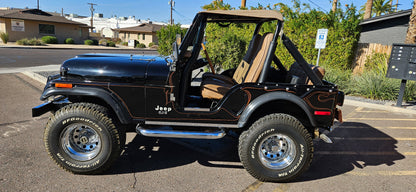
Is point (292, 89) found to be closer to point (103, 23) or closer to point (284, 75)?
point (284, 75)

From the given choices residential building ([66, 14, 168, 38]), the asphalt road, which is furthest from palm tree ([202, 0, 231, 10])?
residential building ([66, 14, 168, 38])

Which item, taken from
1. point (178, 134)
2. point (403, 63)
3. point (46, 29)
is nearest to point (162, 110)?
point (178, 134)

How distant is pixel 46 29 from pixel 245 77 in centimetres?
4083

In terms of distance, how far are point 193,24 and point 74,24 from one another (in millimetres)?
41150

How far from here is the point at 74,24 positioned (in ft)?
129

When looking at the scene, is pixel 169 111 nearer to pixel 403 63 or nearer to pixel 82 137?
pixel 82 137

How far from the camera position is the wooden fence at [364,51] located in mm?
11023

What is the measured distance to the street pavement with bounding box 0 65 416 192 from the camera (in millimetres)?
3223

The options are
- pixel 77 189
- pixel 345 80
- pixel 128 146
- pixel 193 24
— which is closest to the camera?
pixel 77 189

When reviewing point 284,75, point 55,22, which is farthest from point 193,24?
point 55,22

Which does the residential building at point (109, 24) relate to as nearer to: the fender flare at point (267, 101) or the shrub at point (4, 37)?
the shrub at point (4, 37)

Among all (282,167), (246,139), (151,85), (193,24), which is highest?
(193,24)

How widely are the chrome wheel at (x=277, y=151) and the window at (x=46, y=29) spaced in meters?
41.0

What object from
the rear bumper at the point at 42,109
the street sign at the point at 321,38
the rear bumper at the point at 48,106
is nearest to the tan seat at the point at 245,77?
the rear bumper at the point at 48,106
